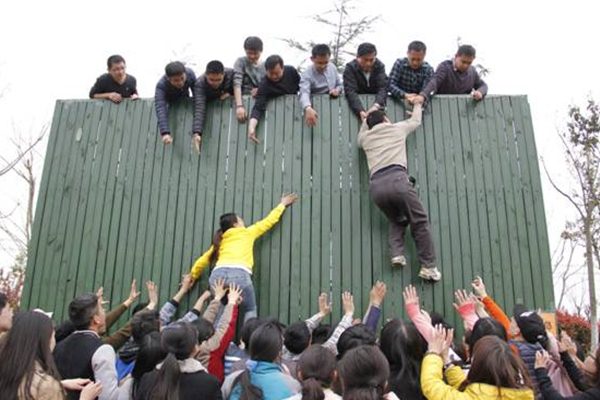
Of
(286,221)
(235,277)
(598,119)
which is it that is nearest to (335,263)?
(286,221)

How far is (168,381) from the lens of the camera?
365 centimetres

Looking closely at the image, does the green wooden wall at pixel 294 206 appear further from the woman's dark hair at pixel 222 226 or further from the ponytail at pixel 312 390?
the ponytail at pixel 312 390

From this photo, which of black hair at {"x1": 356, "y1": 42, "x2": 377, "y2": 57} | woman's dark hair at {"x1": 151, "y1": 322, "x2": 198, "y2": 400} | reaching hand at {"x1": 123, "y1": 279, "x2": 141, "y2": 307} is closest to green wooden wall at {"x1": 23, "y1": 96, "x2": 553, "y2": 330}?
reaching hand at {"x1": 123, "y1": 279, "x2": 141, "y2": 307}

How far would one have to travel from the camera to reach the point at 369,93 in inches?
332

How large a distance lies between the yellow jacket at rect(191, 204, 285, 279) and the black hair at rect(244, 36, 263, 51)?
2.64 meters

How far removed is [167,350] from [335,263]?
3.87 meters

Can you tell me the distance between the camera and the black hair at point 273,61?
793cm

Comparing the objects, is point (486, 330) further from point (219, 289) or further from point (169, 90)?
point (169, 90)

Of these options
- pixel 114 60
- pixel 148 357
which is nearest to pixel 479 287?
pixel 148 357

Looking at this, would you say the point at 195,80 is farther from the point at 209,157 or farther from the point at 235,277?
the point at 235,277

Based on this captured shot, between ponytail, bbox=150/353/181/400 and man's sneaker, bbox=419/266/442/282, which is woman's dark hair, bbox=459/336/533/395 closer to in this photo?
ponytail, bbox=150/353/181/400

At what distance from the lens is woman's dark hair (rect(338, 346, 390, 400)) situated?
328cm

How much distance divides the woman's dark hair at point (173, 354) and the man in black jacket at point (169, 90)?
15.0 feet

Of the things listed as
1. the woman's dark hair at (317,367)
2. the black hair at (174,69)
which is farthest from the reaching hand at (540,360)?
the black hair at (174,69)
